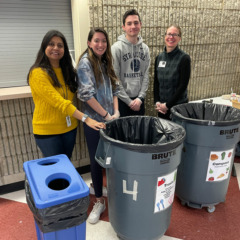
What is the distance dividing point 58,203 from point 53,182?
303 mm

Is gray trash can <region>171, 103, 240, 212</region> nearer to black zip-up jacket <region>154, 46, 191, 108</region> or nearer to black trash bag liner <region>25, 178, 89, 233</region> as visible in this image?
black zip-up jacket <region>154, 46, 191, 108</region>

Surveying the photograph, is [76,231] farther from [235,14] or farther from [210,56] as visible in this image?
[235,14]

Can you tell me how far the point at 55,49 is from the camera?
1.68 metres

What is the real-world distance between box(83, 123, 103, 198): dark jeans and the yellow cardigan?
170mm

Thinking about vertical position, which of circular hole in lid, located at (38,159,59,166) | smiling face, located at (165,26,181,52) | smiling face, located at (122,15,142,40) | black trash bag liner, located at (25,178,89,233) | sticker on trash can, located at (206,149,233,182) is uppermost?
smiling face, located at (122,15,142,40)

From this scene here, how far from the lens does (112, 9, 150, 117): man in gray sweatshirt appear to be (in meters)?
2.19

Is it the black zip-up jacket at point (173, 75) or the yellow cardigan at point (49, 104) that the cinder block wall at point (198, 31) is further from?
the yellow cardigan at point (49, 104)

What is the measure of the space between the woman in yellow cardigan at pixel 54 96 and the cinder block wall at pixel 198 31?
0.81m

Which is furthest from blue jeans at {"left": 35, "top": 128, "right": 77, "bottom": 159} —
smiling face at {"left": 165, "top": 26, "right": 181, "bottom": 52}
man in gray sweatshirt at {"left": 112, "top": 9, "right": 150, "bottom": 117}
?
smiling face at {"left": 165, "top": 26, "right": 181, "bottom": 52}

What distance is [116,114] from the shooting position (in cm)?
198

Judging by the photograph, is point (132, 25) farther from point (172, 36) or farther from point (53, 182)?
point (53, 182)

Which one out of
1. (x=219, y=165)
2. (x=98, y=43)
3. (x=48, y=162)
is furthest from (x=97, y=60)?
(x=219, y=165)

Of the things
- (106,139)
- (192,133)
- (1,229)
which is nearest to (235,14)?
(192,133)

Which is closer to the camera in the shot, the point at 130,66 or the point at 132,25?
the point at 132,25
